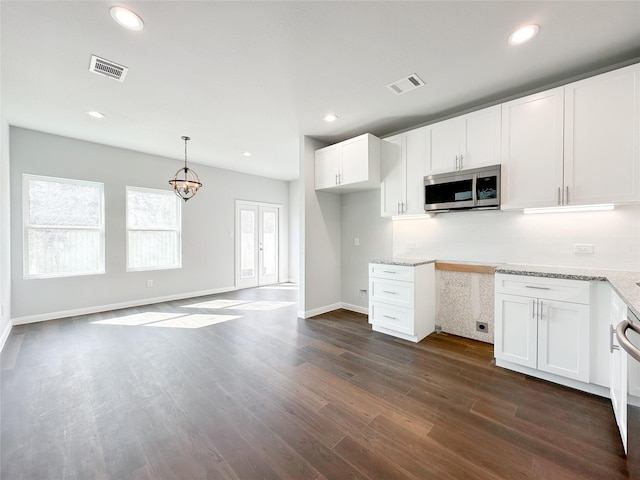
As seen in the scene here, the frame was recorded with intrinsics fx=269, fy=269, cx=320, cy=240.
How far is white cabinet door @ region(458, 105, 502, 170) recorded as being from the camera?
110 inches

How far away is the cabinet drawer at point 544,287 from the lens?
2.11 metres

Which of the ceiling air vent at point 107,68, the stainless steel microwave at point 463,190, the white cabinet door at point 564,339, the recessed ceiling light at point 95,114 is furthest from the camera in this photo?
the recessed ceiling light at point 95,114

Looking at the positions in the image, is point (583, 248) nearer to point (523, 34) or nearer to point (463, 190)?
point (463, 190)

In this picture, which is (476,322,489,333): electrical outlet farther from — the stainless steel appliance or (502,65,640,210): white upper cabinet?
the stainless steel appliance

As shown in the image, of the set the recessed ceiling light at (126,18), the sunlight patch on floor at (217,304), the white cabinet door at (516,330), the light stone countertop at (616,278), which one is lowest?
the sunlight patch on floor at (217,304)

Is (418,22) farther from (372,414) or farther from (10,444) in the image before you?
(10,444)

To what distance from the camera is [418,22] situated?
188cm

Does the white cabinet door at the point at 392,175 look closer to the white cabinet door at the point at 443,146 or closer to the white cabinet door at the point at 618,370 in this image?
the white cabinet door at the point at 443,146

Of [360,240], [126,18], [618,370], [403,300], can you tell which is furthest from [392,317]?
[126,18]

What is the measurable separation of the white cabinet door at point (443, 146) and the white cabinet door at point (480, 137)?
73 millimetres

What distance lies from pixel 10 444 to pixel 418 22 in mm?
3758

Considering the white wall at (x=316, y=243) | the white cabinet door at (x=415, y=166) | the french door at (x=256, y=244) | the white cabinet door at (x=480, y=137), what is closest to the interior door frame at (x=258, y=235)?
the french door at (x=256, y=244)

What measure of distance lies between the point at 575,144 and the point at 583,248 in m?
0.99

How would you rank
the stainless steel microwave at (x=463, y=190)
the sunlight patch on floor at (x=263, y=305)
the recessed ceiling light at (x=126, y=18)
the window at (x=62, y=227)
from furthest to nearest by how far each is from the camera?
the sunlight patch on floor at (x=263, y=305), the window at (x=62, y=227), the stainless steel microwave at (x=463, y=190), the recessed ceiling light at (x=126, y=18)
